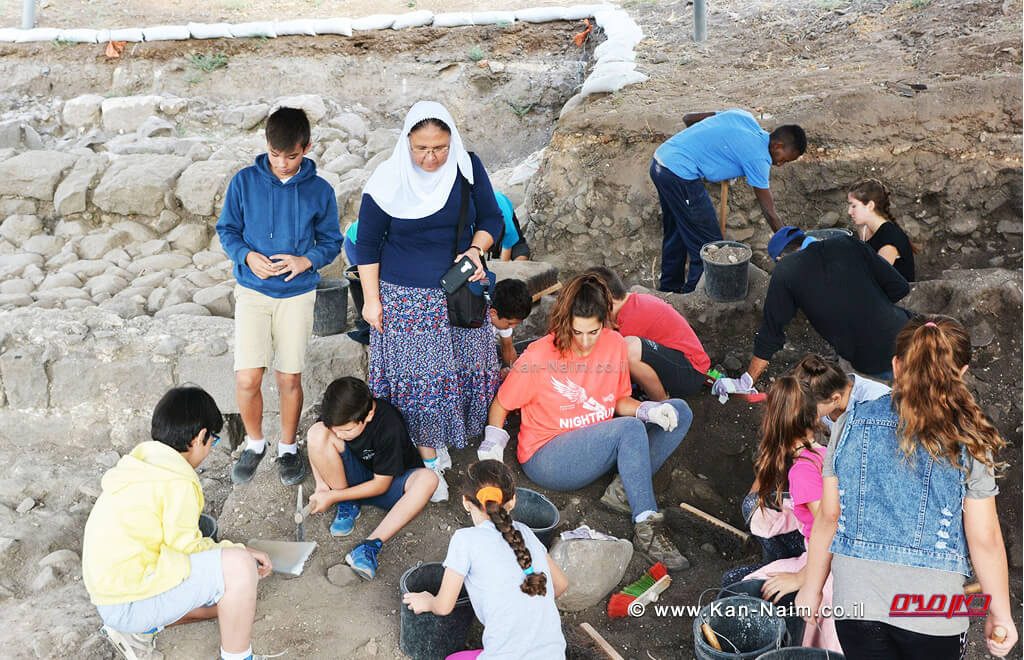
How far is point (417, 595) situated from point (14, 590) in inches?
84.5

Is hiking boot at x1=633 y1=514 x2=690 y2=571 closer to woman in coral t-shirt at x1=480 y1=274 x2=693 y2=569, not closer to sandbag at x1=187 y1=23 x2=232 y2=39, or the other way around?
woman in coral t-shirt at x1=480 y1=274 x2=693 y2=569

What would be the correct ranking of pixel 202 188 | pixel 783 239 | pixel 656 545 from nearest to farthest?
pixel 656 545 < pixel 783 239 < pixel 202 188

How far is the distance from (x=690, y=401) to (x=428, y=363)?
4.58 ft

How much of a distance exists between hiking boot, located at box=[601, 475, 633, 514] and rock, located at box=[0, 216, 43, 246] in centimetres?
547

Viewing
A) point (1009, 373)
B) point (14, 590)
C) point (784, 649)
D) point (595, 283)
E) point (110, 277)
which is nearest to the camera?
point (784, 649)

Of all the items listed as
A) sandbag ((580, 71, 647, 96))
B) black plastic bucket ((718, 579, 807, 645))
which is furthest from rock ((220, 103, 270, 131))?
black plastic bucket ((718, 579, 807, 645))

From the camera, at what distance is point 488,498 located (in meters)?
2.94

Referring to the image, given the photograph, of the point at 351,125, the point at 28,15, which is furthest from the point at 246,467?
the point at 28,15

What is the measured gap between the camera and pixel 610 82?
6.93m

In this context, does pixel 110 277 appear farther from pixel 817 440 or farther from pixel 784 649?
pixel 784 649

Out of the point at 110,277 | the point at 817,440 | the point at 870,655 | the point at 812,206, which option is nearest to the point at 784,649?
A: the point at 870,655

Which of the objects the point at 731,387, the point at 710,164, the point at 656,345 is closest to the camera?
the point at 656,345

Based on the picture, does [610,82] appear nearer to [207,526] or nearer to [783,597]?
[207,526]

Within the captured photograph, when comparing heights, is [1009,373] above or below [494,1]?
below
